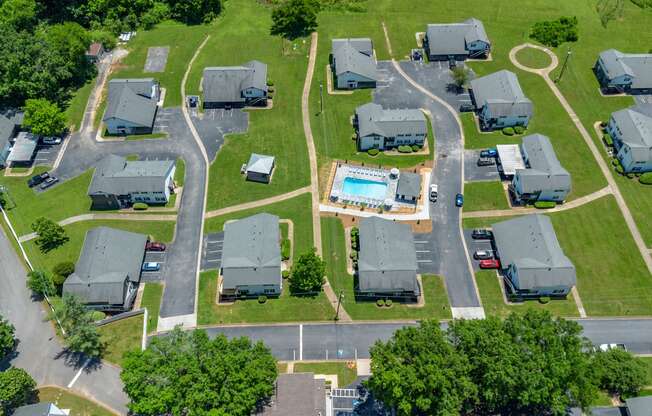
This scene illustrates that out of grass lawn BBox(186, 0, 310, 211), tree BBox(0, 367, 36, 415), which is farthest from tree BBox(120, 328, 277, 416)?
grass lawn BBox(186, 0, 310, 211)

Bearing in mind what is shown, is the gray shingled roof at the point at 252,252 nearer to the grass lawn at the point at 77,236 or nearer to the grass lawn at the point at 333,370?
the grass lawn at the point at 77,236

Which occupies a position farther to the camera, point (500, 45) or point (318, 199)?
point (500, 45)

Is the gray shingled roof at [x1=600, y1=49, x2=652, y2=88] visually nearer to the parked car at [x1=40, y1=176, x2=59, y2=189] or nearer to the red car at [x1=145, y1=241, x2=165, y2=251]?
Answer: the red car at [x1=145, y1=241, x2=165, y2=251]

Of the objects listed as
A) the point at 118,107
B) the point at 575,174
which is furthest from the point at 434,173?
the point at 118,107

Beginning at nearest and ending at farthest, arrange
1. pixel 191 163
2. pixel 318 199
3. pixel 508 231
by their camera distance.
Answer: pixel 508 231 → pixel 318 199 → pixel 191 163

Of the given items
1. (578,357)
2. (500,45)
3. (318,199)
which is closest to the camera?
(578,357)

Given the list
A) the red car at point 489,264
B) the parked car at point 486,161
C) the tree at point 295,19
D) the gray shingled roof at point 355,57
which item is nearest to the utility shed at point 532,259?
the red car at point 489,264

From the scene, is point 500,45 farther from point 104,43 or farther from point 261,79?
point 104,43
